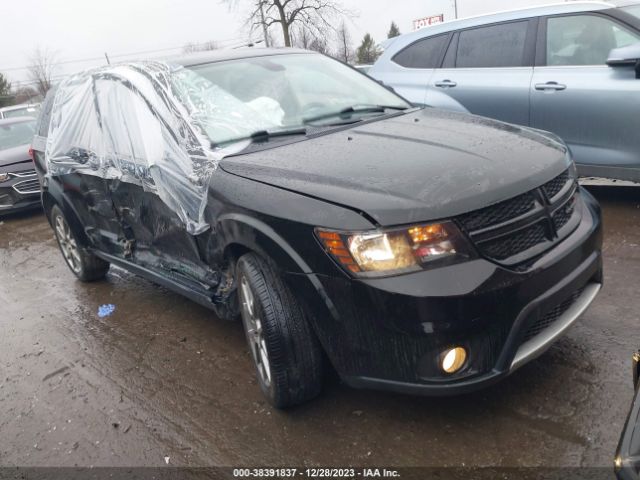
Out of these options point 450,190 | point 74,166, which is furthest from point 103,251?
point 450,190

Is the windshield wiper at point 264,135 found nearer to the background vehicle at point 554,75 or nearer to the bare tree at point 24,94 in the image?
the background vehicle at point 554,75

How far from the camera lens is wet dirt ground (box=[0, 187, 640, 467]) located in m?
2.40

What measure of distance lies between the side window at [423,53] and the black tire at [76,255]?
3.75m

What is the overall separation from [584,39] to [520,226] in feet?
11.1

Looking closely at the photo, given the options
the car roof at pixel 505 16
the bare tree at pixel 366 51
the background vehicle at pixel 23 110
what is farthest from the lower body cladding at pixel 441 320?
the bare tree at pixel 366 51

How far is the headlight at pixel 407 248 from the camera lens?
6.95 ft

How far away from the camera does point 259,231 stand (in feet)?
8.21

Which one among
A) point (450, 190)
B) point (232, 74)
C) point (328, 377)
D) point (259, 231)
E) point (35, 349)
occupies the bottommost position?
point (35, 349)

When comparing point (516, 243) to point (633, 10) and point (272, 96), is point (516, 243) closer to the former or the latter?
point (272, 96)

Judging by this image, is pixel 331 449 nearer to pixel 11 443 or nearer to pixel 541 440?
pixel 541 440

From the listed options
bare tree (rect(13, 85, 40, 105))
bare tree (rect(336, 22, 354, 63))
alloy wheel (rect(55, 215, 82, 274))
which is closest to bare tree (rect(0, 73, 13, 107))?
bare tree (rect(13, 85, 40, 105))

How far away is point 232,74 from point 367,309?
76.9 inches

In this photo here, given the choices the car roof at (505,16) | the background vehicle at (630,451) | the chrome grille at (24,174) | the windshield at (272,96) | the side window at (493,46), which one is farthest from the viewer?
the chrome grille at (24,174)

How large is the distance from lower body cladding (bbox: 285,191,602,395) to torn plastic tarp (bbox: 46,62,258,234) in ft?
3.22
